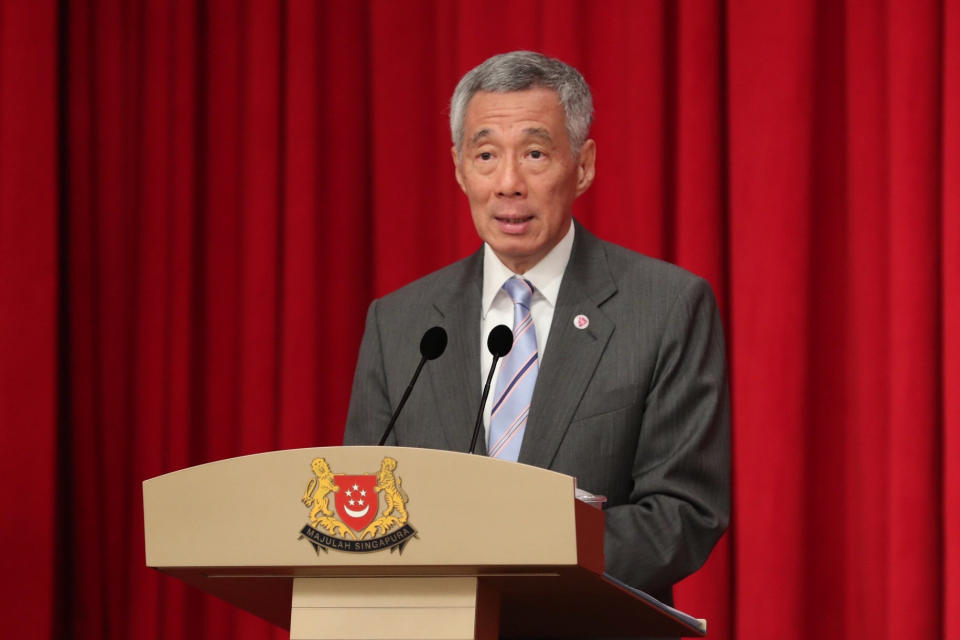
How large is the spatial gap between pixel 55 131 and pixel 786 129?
2.06 meters

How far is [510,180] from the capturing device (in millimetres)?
2184

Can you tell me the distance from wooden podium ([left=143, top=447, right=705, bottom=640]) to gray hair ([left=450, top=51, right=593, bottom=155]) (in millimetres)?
963

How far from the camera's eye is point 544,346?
2111mm

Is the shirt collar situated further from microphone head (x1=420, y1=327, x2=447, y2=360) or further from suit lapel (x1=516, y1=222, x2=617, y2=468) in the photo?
microphone head (x1=420, y1=327, x2=447, y2=360)

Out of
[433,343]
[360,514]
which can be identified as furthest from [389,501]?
[433,343]

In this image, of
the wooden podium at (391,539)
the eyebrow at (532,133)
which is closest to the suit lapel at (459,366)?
the eyebrow at (532,133)

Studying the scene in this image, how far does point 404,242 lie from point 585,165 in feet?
4.53

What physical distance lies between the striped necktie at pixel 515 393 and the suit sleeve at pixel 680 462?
19 cm

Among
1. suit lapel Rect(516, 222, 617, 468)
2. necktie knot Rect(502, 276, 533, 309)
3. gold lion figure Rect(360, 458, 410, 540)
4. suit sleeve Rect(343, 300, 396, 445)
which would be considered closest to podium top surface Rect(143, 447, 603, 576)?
gold lion figure Rect(360, 458, 410, 540)

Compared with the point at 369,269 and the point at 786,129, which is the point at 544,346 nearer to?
the point at 786,129

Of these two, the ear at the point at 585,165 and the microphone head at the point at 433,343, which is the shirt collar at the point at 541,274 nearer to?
the ear at the point at 585,165

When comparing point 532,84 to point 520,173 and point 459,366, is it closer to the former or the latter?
point 520,173

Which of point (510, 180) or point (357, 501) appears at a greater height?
point (510, 180)

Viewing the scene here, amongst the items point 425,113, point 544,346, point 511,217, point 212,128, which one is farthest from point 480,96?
point 212,128
